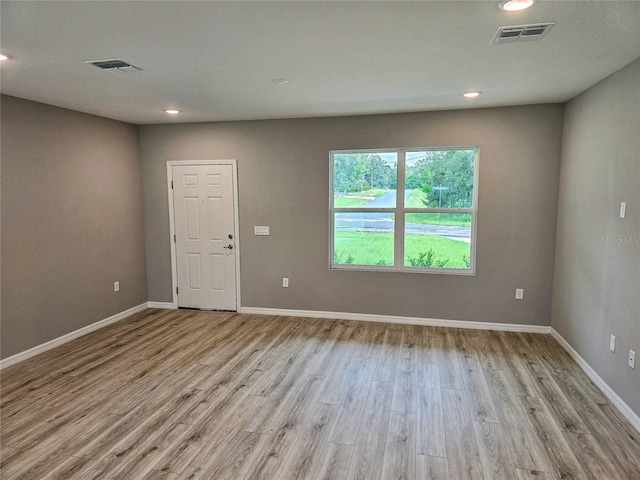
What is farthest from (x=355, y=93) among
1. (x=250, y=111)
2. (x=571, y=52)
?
(x=571, y=52)

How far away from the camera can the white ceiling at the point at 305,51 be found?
192 centimetres

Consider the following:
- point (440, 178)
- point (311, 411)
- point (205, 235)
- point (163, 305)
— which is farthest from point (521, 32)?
point (163, 305)

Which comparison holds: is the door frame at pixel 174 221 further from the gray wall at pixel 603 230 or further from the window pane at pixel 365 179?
the gray wall at pixel 603 230

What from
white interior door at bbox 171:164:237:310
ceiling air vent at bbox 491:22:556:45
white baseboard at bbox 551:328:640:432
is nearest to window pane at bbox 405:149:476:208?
white baseboard at bbox 551:328:640:432

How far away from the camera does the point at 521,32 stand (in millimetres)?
2193

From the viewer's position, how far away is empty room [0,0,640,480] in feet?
7.23

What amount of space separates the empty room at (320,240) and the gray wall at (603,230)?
0.03m

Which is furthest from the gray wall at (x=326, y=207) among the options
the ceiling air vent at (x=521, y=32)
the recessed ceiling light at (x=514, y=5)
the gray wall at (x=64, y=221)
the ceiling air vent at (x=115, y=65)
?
the recessed ceiling light at (x=514, y=5)

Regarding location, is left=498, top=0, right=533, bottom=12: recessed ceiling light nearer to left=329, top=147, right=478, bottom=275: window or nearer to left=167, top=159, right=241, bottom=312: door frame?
left=329, top=147, right=478, bottom=275: window

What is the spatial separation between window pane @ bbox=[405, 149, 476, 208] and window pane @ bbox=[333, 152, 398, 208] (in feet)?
0.68

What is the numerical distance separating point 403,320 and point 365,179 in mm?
1826

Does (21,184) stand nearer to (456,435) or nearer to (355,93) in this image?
(355,93)

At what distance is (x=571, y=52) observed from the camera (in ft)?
8.21

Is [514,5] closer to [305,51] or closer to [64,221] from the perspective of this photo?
[305,51]
